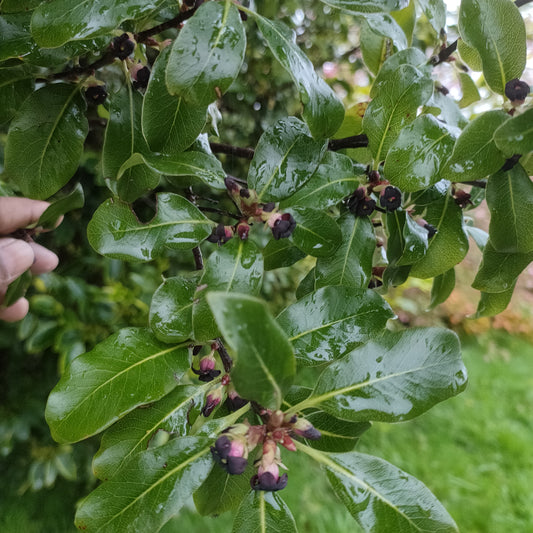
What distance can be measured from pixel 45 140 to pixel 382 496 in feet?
2.13

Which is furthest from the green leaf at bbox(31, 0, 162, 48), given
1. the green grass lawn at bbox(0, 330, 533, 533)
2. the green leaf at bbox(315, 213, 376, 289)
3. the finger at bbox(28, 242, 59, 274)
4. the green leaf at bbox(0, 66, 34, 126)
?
the green grass lawn at bbox(0, 330, 533, 533)

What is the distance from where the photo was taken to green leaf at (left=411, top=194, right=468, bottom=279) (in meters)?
0.68

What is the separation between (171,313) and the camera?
567 millimetres

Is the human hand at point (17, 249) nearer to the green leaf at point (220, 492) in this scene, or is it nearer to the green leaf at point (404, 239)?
the green leaf at point (220, 492)

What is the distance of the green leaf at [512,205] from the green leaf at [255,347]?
34 cm

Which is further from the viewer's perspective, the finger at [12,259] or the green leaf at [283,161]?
the finger at [12,259]

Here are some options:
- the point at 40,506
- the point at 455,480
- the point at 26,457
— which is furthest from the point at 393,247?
the point at 455,480

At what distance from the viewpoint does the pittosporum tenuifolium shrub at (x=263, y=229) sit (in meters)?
0.47

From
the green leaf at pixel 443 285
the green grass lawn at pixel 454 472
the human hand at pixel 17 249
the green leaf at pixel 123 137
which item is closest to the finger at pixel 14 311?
the human hand at pixel 17 249

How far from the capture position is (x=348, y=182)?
0.61 meters

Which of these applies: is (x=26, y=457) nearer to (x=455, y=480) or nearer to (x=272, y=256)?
(x=272, y=256)

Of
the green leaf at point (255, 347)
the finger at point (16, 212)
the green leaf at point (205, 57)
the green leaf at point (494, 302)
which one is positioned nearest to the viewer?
the green leaf at point (255, 347)

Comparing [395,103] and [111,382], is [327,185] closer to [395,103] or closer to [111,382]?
[395,103]

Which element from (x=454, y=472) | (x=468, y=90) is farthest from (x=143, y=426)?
(x=454, y=472)
